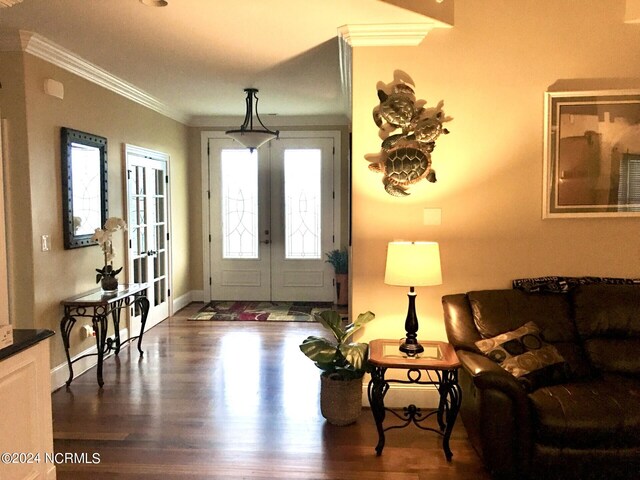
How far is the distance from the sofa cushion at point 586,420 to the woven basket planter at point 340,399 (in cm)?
110

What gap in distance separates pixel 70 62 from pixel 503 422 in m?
4.06

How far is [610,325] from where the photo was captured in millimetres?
2963

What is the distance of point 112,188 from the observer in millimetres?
4762

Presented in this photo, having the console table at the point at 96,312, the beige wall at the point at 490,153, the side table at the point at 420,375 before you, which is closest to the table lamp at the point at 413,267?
the side table at the point at 420,375

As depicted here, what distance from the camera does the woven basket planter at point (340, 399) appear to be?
3.13 m

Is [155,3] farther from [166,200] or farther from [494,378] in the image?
[166,200]

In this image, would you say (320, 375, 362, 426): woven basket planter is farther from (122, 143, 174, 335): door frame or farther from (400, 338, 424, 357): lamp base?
(122, 143, 174, 335): door frame

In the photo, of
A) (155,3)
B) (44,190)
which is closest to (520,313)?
(155,3)

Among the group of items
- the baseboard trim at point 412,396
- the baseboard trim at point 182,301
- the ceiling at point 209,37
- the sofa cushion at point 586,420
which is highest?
the ceiling at point 209,37

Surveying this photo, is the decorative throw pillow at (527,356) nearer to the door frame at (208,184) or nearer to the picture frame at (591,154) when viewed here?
the picture frame at (591,154)

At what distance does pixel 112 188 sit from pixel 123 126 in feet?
Answer: 2.32

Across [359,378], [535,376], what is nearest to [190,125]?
[359,378]

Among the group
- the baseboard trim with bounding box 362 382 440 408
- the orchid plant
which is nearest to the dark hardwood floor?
the baseboard trim with bounding box 362 382 440 408

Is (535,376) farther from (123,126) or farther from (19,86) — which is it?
(123,126)
